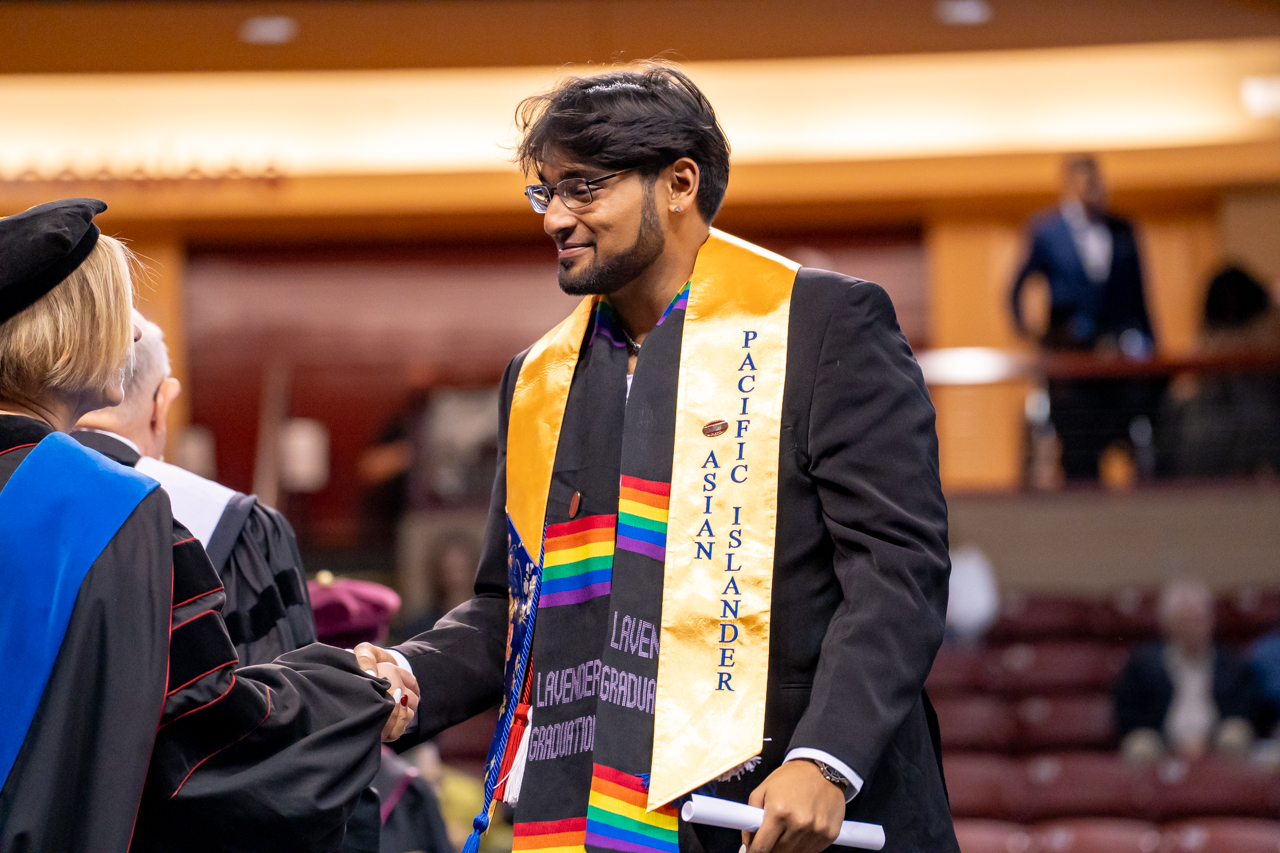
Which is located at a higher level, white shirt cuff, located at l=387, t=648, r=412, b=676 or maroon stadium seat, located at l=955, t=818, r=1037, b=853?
white shirt cuff, located at l=387, t=648, r=412, b=676

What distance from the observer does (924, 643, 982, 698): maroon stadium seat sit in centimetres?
615

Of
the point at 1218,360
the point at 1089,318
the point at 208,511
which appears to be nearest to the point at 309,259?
the point at 1089,318

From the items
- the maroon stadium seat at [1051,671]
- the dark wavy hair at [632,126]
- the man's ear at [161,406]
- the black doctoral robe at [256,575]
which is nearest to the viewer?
the dark wavy hair at [632,126]

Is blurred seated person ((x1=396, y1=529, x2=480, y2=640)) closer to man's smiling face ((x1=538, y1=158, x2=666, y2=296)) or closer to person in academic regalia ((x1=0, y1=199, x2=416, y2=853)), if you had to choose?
man's smiling face ((x1=538, y1=158, x2=666, y2=296))

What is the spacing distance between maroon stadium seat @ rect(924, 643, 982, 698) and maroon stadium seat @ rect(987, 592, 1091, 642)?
494 millimetres

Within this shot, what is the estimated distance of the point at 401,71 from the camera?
11.2m

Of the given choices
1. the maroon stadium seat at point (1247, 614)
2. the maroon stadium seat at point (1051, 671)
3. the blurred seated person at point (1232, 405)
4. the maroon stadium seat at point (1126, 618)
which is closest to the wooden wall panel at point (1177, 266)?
the blurred seated person at point (1232, 405)

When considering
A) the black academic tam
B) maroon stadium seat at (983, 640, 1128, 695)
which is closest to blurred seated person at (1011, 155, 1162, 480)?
maroon stadium seat at (983, 640, 1128, 695)

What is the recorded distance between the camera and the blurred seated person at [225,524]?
241cm

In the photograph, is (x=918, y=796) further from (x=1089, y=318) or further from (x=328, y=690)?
(x=1089, y=318)

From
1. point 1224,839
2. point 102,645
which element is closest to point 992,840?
point 1224,839

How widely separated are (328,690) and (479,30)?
933 cm

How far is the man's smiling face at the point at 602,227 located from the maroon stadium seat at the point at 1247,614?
213 inches

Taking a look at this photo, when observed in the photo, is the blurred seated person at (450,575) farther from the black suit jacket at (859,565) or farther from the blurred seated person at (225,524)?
the black suit jacket at (859,565)
